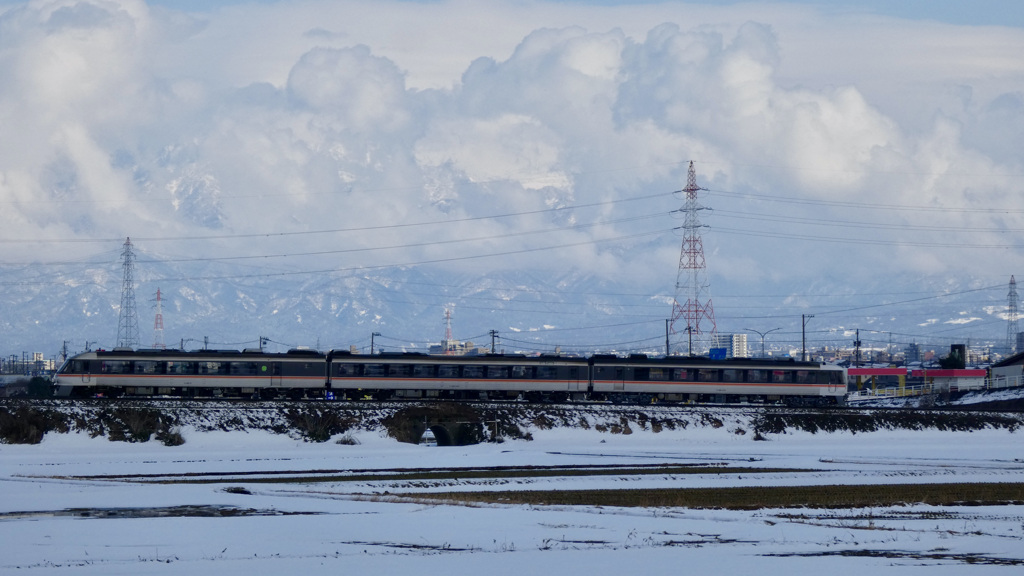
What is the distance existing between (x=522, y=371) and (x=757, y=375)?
18.5m

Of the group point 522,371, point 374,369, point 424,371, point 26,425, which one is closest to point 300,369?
point 374,369

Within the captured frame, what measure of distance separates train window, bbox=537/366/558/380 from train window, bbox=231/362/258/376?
2085 centimetres

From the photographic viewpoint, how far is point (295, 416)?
66.9 metres

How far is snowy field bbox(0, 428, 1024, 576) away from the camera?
977 inches

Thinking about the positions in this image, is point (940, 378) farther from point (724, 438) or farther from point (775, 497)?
point (775, 497)

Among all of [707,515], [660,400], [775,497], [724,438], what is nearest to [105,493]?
[707,515]

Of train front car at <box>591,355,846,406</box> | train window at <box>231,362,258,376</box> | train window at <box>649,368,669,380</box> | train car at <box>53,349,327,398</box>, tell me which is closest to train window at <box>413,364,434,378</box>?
train car at <box>53,349,327,398</box>

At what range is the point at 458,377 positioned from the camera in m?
86.7

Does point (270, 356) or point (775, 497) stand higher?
point (270, 356)

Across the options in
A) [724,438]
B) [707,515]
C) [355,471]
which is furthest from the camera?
[724,438]

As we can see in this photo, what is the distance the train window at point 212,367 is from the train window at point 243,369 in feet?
2.03

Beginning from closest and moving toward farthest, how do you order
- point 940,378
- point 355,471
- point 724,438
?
point 355,471
point 724,438
point 940,378

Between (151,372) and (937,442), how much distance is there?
52384mm

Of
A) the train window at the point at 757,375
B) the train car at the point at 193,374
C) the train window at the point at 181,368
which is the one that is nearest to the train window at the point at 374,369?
the train car at the point at 193,374
